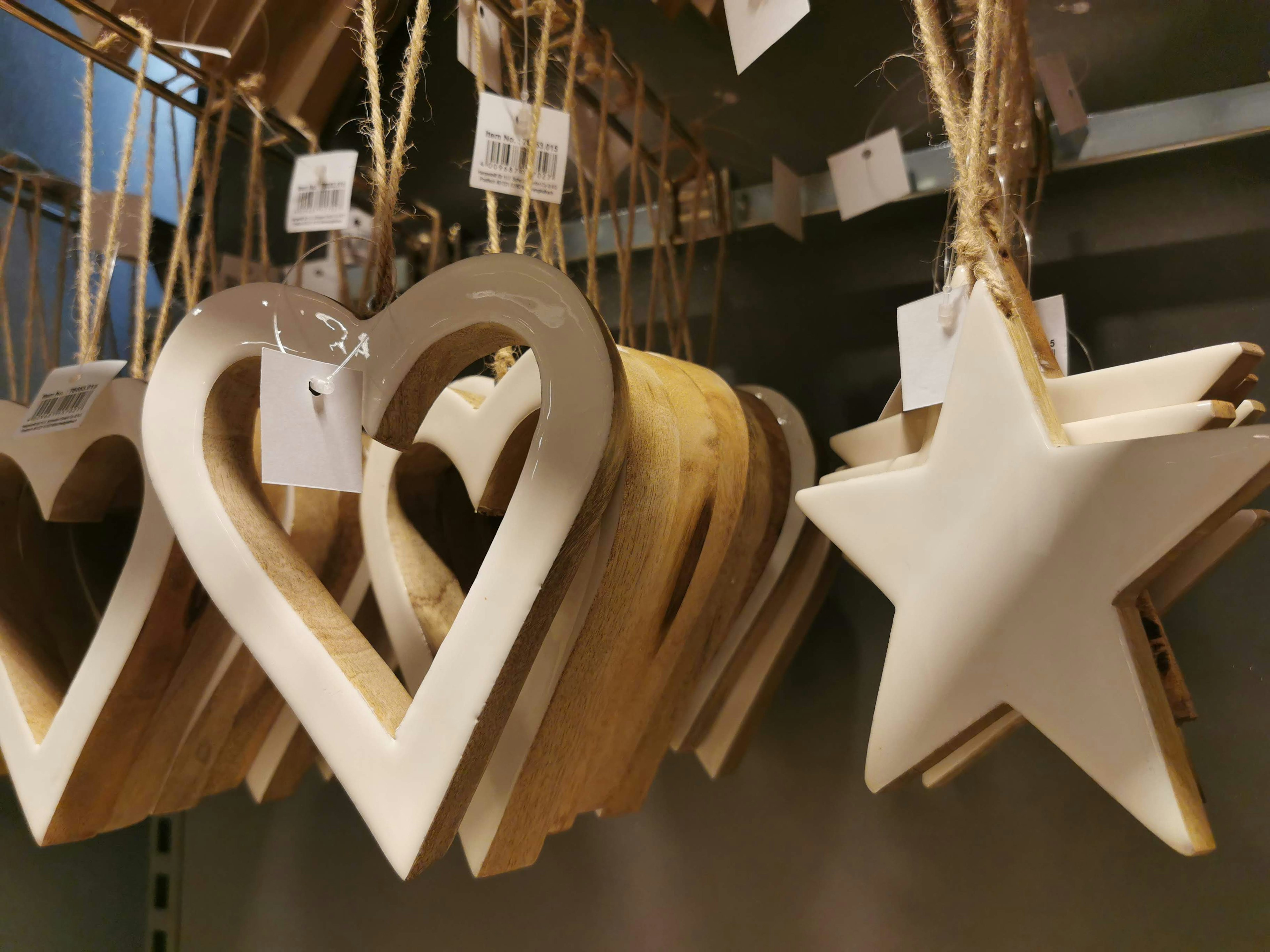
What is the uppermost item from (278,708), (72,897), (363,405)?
(363,405)

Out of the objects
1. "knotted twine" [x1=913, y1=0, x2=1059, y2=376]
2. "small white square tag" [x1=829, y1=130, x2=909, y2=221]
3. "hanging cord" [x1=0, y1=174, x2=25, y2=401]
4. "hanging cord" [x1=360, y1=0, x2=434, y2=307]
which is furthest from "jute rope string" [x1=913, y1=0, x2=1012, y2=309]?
"hanging cord" [x1=0, y1=174, x2=25, y2=401]

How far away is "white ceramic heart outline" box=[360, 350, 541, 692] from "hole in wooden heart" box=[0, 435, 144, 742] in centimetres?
20

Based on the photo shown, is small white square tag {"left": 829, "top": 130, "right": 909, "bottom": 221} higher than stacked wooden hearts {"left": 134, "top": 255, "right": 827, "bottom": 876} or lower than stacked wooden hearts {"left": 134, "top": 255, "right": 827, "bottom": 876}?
higher

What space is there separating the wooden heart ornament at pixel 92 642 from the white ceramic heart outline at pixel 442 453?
0.39 feet

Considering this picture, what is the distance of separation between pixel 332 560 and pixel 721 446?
29 cm

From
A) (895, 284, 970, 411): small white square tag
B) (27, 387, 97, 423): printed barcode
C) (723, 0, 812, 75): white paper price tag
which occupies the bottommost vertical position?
(27, 387, 97, 423): printed barcode

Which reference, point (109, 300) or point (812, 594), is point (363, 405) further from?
point (109, 300)

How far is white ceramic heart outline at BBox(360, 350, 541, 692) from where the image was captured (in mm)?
425

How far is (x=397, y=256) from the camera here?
0.86 m

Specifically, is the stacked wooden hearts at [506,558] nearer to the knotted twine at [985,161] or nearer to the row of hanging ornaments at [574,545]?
the row of hanging ornaments at [574,545]

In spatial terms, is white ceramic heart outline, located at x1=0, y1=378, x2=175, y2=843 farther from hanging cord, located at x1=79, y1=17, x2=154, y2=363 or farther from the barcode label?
the barcode label

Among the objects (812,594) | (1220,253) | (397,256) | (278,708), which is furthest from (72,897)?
(1220,253)

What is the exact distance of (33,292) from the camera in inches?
30.9

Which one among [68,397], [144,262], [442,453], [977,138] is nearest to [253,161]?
[144,262]
